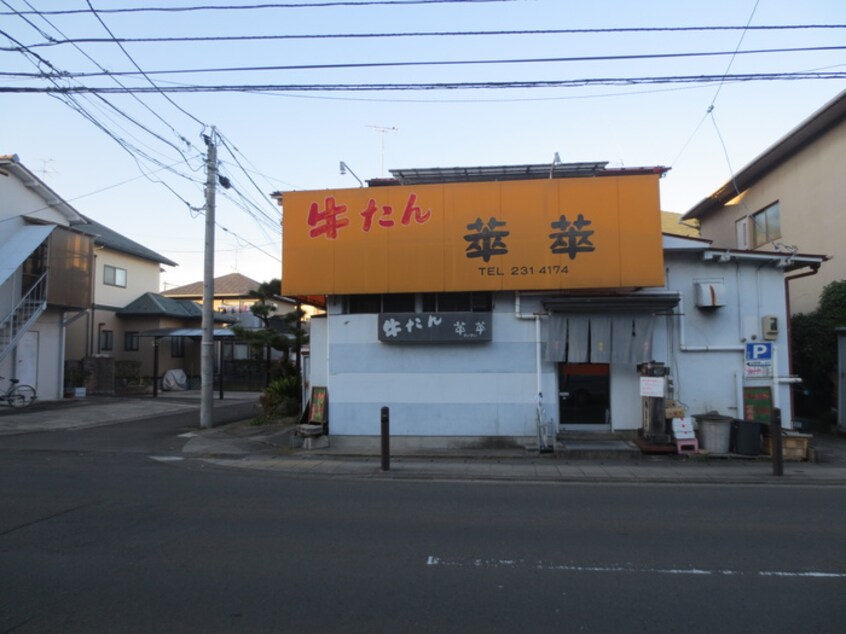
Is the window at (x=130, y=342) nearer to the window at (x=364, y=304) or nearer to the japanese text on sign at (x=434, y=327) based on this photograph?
the window at (x=364, y=304)

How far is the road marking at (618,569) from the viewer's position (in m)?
5.48

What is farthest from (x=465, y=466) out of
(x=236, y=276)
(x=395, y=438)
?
(x=236, y=276)

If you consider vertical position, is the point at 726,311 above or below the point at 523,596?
above

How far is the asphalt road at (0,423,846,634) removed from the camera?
4539 mm

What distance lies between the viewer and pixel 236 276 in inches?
1785

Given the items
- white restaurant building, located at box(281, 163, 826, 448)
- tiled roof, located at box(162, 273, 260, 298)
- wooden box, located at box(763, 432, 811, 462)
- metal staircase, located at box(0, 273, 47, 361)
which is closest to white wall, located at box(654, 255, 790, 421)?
white restaurant building, located at box(281, 163, 826, 448)

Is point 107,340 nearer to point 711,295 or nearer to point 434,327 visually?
point 434,327

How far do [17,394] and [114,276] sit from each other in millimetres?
10983

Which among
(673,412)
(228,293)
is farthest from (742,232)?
(228,293)

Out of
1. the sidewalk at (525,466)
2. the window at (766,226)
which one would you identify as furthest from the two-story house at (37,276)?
the window at (766,226)

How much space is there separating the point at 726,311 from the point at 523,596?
1070 cm

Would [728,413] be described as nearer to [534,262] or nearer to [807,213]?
[534,262]

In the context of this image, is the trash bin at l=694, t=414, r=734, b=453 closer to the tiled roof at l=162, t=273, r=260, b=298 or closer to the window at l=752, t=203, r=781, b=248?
the window at l=752, t=203, r=781, b=248

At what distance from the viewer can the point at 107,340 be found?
31109 millimetres
